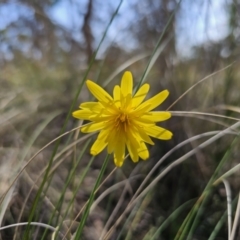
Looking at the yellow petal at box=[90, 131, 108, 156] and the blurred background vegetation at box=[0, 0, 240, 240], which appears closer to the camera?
the yellow petal at box=[90, 131, 108, 156]

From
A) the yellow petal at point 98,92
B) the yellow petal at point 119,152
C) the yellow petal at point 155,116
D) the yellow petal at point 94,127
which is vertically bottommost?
the yellow petal at point 119,152

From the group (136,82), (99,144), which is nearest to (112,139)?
(99,144)

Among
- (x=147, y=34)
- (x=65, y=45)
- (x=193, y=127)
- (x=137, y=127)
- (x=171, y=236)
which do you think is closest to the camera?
(x=137, y=127)

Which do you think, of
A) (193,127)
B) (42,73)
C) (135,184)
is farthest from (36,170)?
(42,73)

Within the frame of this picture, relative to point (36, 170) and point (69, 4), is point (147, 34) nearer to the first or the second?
point (69, 4)

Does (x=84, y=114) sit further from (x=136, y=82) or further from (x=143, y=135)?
(x=136, y=82)

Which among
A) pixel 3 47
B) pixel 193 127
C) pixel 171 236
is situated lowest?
pixel 171 236
